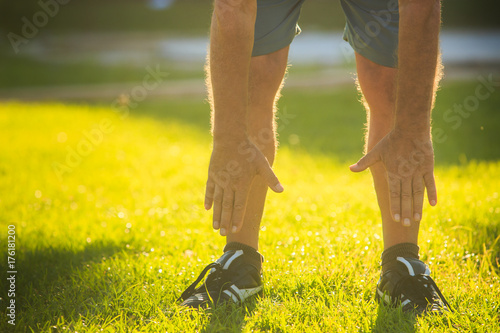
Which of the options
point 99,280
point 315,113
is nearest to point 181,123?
point 315,113

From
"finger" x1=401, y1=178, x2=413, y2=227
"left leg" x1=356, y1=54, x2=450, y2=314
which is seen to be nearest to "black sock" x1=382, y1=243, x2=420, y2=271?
"left leg" x1=356, y1=54, x2=450, y2=314

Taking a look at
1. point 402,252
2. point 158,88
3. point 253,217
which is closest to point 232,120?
point 253,217

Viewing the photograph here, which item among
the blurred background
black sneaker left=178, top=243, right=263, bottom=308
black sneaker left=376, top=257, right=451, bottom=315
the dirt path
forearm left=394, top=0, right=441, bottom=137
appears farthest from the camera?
the blurred background

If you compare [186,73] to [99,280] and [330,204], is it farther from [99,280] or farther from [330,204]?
[99,280]

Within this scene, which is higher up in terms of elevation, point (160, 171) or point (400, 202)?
point (400, 202)

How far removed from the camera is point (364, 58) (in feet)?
5.87

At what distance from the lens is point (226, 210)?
60.4 inches

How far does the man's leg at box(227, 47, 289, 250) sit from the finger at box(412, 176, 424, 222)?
22.8 inches

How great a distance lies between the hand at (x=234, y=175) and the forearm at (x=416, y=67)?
47cm

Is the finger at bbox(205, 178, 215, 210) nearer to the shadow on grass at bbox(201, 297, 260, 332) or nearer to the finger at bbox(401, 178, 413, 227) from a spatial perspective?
the shadow on grass at bbox(201, 297, 260, 332)

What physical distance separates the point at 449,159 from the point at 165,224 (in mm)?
2474

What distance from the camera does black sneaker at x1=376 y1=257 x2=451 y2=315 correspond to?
1.60m

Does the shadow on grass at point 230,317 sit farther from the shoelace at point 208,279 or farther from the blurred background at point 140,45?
the blurred background at point 140,45

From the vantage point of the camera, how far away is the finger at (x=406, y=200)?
1487mm
